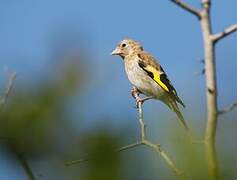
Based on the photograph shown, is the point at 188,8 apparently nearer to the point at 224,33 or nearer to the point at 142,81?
the point at 224,33

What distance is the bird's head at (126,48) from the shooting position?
9195 mm

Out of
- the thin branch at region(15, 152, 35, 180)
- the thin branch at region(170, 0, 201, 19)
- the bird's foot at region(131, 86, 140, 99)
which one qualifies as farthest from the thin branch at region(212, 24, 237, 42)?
the bird's foot at region(131, 86, 140, 99)

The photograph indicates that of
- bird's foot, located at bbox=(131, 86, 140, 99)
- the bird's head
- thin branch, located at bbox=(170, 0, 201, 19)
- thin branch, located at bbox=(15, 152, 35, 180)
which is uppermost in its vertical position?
the bird's head

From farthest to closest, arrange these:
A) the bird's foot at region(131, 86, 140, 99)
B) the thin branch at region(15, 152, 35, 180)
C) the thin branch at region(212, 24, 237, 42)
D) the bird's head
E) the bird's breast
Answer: the bird's head → the bird's breast → the bird's foot at region(131, 86, 140, 99) → the thin branch at region(212, 24, 237, 42) → the thin branch at region(15, 152, 35, 180)

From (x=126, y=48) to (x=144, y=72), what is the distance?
0.77 m

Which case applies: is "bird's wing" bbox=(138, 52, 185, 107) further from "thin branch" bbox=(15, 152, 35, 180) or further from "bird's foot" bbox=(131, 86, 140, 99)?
"thin branch" bbox=(15, 152, 35, 180)

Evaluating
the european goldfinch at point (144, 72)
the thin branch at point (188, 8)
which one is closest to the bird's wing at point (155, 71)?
the european goldfinch at point (144, 72)

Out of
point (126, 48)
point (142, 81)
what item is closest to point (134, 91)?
point (142, 81)

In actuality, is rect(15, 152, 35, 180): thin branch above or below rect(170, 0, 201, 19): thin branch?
below

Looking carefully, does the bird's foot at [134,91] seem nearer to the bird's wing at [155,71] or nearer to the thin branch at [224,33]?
the bird's wing at [155,71]

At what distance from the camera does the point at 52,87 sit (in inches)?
80.6

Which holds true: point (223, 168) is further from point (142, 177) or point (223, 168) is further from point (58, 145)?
point (58, 145)

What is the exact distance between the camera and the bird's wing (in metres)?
8.34

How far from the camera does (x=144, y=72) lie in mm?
8641
